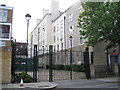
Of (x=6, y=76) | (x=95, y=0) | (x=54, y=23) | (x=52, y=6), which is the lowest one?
(x=6, y=76)

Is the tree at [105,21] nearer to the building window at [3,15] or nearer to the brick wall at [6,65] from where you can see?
the brick wall at [6,65]

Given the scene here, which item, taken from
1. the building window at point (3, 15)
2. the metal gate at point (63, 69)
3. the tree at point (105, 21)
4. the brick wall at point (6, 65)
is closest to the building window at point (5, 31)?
the building window at point (3, 15)

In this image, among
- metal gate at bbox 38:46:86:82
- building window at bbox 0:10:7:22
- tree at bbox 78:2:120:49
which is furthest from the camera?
metal gate at bbox 38:46:86:82

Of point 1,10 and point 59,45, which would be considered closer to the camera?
point 1,10

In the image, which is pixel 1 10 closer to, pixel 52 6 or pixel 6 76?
pixel 6 76

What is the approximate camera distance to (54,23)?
41375 mm

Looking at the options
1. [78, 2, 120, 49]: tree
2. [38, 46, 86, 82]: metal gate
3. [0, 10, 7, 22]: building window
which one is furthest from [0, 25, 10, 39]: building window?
[78, 2, 120, 49]: tree

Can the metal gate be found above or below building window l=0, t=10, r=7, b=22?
below

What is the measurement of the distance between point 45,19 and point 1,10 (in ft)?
102

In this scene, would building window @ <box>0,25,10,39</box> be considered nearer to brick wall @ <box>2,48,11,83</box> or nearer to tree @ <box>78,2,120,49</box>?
brick wall @ <box>2,48,11,83</box>

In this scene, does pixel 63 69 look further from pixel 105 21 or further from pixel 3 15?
pixel 105 21

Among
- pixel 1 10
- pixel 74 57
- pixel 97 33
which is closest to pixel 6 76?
pixel 1 10

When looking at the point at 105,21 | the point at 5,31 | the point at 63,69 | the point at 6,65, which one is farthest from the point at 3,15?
the point at 63,69

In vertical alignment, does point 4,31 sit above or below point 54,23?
below
